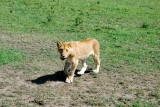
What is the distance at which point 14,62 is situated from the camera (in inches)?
317

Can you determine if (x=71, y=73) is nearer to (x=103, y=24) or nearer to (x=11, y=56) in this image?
(x=11, y=56)

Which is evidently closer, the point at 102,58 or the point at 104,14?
the point at 102,58

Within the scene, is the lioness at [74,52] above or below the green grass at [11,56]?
above

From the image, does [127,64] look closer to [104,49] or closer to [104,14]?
[104,49]

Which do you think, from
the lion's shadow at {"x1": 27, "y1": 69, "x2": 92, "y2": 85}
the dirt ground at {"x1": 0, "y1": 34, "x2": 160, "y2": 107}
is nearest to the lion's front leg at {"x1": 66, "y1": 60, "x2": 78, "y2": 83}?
the dirt ground at {"x1": 0, "y1": 34, "x2": 160, "y2": 107}

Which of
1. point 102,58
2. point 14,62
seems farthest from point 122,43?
point 14,62

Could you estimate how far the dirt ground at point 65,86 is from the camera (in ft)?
19.3

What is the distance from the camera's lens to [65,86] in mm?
6625

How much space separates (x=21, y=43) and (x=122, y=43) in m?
3.87

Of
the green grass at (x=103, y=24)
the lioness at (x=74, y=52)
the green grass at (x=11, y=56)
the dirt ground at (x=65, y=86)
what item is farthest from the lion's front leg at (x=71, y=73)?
the green grass at (x=11, y=56)

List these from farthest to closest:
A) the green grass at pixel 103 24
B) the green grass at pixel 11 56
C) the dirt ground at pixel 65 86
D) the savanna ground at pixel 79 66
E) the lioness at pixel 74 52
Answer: the green grass at pixel 103 24 < the green grass at pixel 11 56 < the lioness at pixel 74 52 < the savanna ground at pixel 79 66 < the dirt ground at pixel 65 86

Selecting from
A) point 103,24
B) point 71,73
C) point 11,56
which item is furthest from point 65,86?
point 103,24

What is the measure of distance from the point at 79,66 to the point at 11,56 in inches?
85.2

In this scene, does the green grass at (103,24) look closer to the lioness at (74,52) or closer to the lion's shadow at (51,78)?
the lioness at (74,52)
